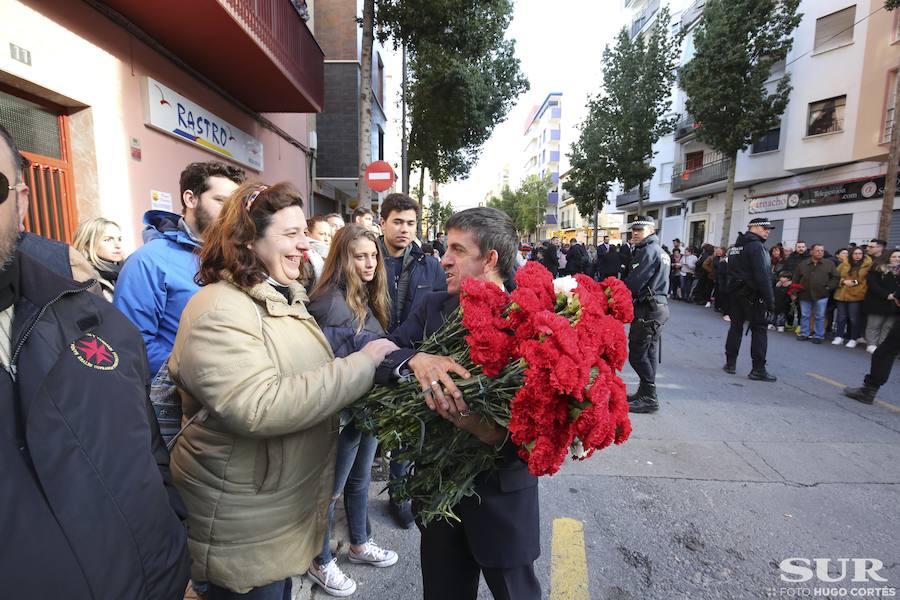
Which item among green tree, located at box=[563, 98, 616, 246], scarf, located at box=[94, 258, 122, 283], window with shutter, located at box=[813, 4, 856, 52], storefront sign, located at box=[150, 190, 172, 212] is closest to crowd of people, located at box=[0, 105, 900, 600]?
scarf, located at box=[94, 258, 122, 283]

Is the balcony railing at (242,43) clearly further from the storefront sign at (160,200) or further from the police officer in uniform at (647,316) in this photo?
the police officer in uniform at (647,316)

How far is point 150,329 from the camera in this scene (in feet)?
6.95

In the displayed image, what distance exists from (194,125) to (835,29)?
74.3 feet

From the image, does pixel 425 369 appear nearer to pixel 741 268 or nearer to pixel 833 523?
pixel 833 523

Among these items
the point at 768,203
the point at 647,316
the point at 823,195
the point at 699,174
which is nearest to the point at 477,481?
the point at 647,316

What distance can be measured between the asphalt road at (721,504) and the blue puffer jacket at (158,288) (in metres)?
1.52

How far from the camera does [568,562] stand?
2621mm

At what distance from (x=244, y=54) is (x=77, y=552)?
23.4 ft

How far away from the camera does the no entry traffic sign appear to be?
997cm

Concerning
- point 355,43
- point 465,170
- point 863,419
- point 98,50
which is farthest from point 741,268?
point 465,170

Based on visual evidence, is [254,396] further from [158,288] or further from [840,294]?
[840,294]

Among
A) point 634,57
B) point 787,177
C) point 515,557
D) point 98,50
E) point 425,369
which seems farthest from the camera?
point 634,57

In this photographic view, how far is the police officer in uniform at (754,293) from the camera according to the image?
6051mm

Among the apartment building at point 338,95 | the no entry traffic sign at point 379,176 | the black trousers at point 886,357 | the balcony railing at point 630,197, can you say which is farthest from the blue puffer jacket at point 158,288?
the balcony railing at point 630,197
